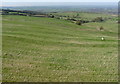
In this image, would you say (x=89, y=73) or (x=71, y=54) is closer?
(x=89, y=73)

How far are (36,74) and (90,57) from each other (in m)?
5.41

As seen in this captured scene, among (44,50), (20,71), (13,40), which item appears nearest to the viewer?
(20,71)

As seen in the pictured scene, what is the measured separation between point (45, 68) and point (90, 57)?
4441 millimetres

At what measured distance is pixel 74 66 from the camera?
34.0 ft

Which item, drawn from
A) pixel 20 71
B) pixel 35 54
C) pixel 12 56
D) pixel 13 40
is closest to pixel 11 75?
pixel 20 71

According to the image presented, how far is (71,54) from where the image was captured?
13.1 metres

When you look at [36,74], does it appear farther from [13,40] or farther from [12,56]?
[13,40]

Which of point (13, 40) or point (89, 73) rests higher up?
point (13, 40)

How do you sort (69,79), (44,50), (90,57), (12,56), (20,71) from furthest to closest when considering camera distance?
(44,50) → (90,57) → (12,56) → (20,71) → (69,79)

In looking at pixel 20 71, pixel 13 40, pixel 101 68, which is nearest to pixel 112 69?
pixel 101 68

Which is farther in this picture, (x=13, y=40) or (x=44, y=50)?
(x=13, y=40)

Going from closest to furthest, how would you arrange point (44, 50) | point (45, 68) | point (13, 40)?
point (45, 68) → point (44, 50) → point (13, 40)

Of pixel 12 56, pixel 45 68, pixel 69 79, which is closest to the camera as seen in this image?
pixel 69 79

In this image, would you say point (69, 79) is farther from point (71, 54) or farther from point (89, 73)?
point (71, 54)
